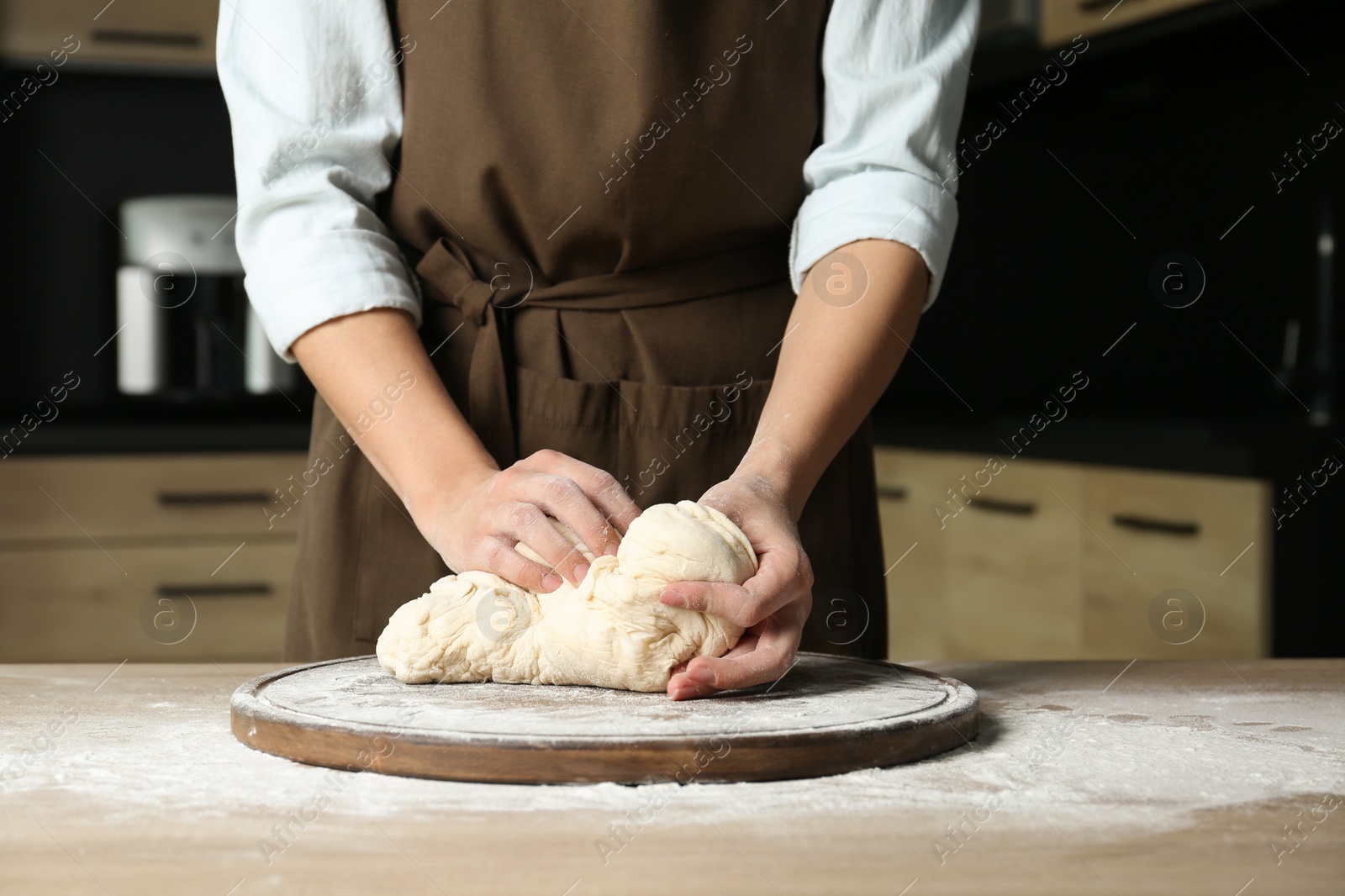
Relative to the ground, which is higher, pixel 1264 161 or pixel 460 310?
pixel 1264 161

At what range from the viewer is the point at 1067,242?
2871 mm

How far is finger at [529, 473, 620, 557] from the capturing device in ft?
2.89

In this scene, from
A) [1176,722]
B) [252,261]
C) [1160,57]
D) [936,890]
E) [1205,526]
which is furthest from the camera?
[1160,57]

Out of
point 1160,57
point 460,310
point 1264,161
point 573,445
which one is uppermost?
point 1160,57

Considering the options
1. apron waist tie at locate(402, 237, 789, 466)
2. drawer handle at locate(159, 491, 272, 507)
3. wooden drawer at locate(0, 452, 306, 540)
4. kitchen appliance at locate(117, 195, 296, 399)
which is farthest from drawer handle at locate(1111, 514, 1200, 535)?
kitchen appliance at locate(117, 195, 296, 399)

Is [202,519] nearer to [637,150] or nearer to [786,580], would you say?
[637,150]

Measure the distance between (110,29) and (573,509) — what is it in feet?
7.64

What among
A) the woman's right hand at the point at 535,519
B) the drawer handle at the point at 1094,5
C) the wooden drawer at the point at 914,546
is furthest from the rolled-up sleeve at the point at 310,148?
the drawer handle at the point at 1094,5

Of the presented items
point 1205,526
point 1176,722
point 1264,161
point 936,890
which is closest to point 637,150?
point 1176,722

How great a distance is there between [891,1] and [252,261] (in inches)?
24.1

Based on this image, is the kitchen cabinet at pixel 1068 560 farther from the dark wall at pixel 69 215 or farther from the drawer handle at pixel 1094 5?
the dark wall at pixel 69 215

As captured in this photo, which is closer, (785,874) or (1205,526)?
(785,874)

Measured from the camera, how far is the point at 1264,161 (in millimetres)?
2449

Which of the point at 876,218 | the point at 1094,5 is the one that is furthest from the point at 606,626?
the point at 1094,5
